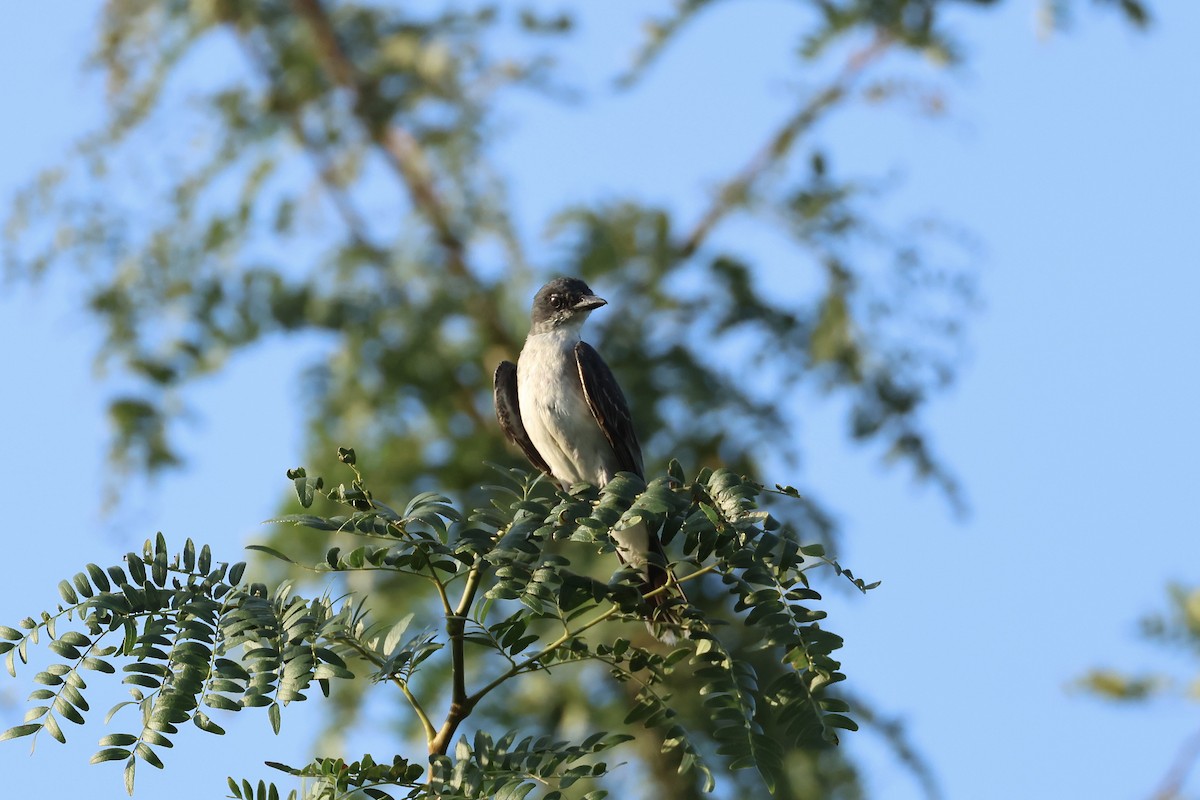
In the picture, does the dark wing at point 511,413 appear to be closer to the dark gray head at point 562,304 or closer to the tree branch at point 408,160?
the dark gray head at point 562,304

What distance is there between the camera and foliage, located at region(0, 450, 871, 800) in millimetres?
2699

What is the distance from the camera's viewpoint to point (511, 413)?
20.2ft

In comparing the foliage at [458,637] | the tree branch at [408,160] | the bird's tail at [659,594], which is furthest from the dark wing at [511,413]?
the foliage at [458,637]

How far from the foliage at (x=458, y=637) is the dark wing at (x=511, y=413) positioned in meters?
3.04

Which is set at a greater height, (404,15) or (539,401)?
(404,15)

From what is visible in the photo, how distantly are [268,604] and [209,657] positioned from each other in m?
0.17

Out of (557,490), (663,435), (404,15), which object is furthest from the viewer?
(404,15)

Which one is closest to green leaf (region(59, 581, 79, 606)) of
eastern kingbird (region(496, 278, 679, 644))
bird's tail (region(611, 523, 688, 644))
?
bird's tail (region(611, 523, 688, 644))

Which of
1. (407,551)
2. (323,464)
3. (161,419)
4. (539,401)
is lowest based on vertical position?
(407,551)

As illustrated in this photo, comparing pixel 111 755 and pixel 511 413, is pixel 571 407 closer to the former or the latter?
pixel 511 413

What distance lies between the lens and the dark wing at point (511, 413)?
6148mm

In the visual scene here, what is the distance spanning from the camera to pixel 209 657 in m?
2.76

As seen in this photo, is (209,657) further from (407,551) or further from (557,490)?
(557,490)

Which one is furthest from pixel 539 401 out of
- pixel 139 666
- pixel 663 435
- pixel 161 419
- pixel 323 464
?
pixel 139 666
